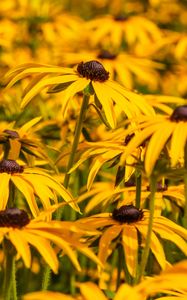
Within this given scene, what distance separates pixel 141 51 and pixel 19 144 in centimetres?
281

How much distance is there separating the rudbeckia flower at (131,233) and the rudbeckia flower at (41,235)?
14 centimetres

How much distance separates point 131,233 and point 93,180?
22.6 inches

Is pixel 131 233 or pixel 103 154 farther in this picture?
pixel 103 154

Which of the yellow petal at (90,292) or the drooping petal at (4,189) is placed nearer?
the yellow petal at (90,292)

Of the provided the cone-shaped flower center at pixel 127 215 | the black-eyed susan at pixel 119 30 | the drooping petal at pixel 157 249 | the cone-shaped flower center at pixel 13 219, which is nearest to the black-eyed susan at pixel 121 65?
the black-eyed susan at pixel 119 30

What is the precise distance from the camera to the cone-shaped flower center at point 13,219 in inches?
89.6

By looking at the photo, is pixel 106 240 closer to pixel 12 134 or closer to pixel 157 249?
pixel 157 249

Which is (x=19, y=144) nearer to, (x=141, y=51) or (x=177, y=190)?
(x=177, y=190)

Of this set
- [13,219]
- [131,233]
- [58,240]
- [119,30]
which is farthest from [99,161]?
[119,30]

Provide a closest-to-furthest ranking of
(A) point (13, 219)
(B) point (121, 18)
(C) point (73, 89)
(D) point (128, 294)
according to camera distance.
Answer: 1. (D) point (128, 294)
2. (A) point (13, 219)
3. (C) point (73, 89)
4. (B) point (121, 18)

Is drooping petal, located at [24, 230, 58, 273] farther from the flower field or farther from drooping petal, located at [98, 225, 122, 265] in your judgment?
drooping petal, located at [98, 225, 122, 265]

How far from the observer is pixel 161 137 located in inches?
94.1

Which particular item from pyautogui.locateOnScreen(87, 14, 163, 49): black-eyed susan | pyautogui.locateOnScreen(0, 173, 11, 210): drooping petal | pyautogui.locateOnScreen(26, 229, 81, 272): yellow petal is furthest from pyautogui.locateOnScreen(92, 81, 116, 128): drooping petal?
pyautogui.locateOnScreen(87, 14, 163, 49): black-eyed susan

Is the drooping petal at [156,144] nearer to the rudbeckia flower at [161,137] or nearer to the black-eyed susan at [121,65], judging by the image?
the rudbeckia flower at [161,137]
